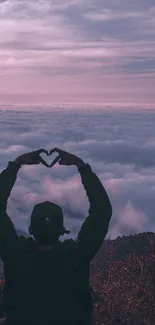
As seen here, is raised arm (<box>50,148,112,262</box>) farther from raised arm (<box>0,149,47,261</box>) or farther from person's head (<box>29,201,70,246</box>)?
raised arm (<box>0,149,47,261</box>)

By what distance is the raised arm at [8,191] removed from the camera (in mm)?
3510

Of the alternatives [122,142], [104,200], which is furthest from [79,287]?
[122,142]

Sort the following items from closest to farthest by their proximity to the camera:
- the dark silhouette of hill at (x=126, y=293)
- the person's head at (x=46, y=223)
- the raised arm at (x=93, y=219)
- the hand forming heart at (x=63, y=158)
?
the person's head at (x=46, y=223), the raised arm at (x=93, y=219), the hand forming heart at (x=63, y=158), the dark silhouette of hill at (x=126, y=293)

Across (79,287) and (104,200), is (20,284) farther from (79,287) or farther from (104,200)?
(104,200)

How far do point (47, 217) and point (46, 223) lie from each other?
0.04 metres

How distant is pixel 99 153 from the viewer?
146750 millimetres

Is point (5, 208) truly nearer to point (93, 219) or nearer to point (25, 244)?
point (25, 244)

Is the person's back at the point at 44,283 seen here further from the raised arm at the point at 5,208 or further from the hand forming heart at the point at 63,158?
the hand forming heart at the point at 63,158

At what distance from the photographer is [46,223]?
11.1 ft

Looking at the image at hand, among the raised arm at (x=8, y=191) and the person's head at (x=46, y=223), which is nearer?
the person's head at (x=46, y=223)

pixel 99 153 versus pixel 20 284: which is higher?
pixel 99 153

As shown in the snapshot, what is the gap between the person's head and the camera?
3.39 m

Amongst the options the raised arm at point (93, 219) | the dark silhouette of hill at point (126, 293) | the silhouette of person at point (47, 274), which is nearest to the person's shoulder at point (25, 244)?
the silhouette of person at point (47, 274)

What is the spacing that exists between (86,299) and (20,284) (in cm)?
43
